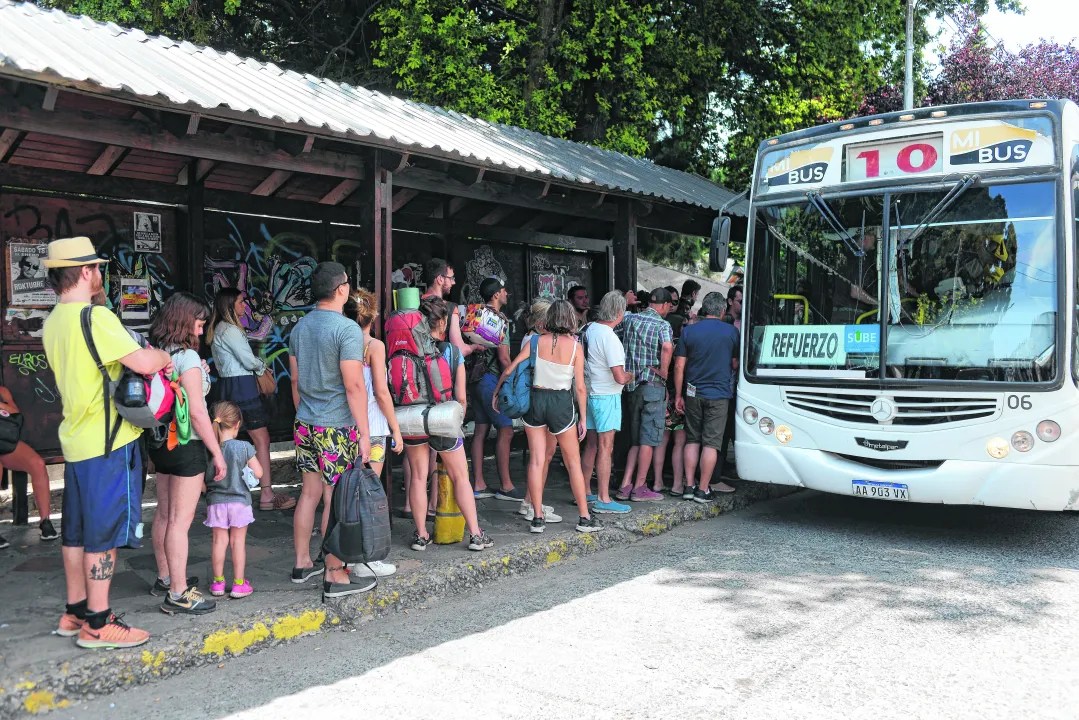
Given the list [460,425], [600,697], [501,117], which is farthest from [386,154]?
[501,117]

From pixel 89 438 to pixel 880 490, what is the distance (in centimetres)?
517

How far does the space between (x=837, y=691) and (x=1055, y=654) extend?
1.23 meters

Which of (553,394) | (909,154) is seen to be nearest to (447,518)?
(553,394)

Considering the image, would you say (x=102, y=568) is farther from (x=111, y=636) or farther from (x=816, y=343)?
(x=816, y=343)

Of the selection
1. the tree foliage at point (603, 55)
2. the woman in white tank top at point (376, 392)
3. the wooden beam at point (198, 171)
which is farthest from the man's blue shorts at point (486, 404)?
the tree foliage at point (603, 55)

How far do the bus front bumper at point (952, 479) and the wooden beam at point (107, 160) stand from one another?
5.53 meters

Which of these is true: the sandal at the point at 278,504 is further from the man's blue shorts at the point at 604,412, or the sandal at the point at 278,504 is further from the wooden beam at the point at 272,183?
the wooden beam at the point at 272,183

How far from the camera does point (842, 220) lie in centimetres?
683

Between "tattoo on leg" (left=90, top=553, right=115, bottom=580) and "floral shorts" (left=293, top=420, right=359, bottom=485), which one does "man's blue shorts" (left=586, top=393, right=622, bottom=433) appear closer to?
"floral shorts" (left=293, top=420, right=359, bottom=485)

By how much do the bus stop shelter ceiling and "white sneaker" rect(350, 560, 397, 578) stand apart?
2.72m

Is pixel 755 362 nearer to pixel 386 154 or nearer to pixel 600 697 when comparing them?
pixel 386 154

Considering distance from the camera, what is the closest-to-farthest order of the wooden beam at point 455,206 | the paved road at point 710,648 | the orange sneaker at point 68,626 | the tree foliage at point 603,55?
the paved road at point 710,648 < the orange sneaker at point 68,626 < the wooden beam at point 455,206 < the tree foliage at point 603,55

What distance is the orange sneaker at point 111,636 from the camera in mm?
3994

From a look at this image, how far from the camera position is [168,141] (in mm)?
5668
